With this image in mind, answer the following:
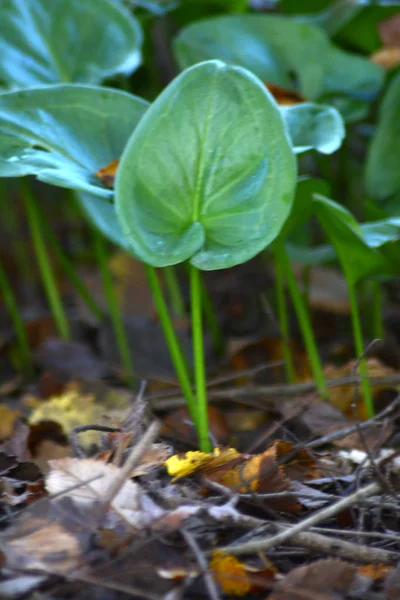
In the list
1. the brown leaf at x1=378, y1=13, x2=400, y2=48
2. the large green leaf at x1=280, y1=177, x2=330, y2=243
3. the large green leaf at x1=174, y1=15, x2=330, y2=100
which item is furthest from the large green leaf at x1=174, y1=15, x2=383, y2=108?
the large green leaf at x1=280, y1=177, x2=330, y2=243

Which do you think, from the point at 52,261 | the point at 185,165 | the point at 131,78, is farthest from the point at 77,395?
the point at 52,261

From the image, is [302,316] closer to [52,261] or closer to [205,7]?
[205,7]

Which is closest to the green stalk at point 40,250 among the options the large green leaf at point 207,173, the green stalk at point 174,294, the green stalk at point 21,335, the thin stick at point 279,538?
the green stalk at point 21,335

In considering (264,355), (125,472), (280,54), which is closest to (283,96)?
(280,54)

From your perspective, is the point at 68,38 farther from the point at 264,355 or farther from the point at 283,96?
the point at 264,355

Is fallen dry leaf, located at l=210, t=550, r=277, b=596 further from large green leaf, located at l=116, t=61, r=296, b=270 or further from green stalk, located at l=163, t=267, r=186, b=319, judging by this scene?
green stalk, located at l=163, t=267, r=186, b=319

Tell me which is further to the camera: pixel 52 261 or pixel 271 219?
pixel 52 261
